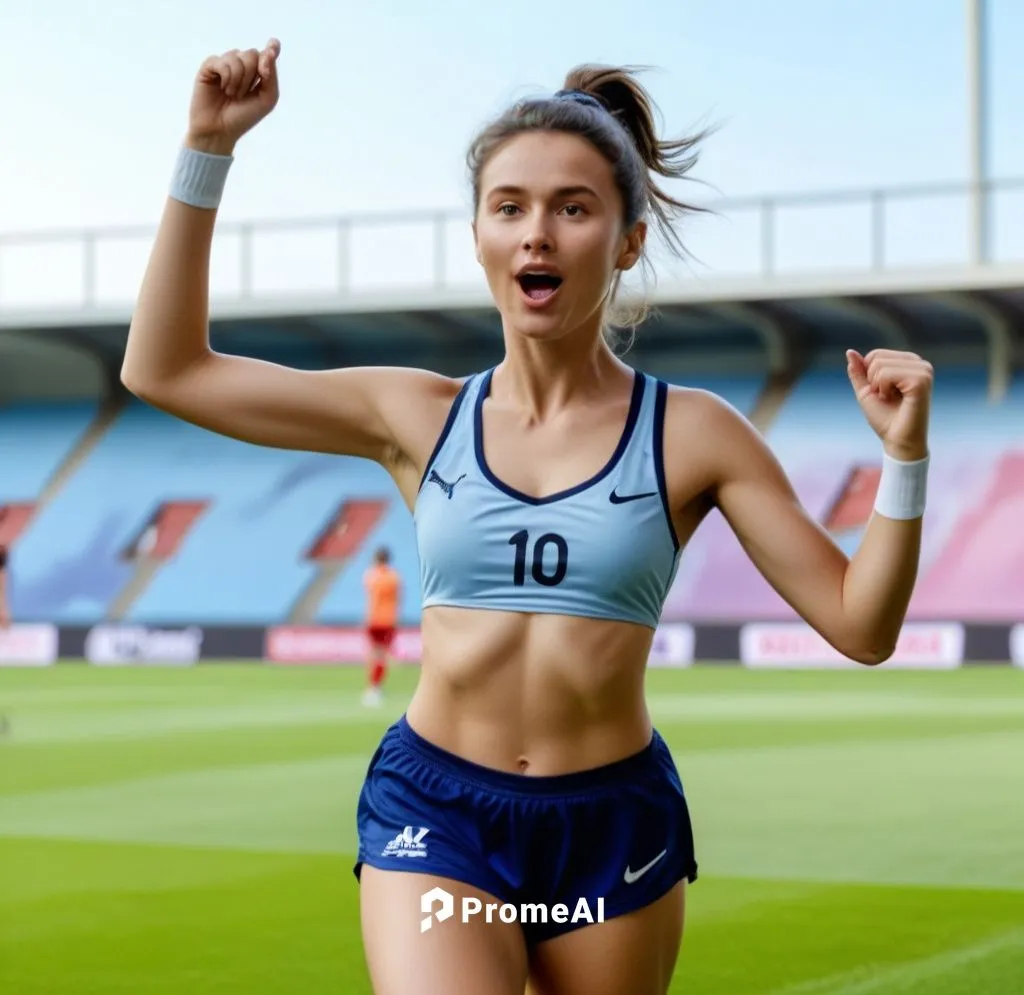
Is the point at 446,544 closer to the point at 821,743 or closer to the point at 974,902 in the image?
the point at 974,902

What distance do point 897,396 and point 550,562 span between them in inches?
27.1

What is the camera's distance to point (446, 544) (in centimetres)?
346

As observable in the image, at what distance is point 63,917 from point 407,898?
500 centimetres

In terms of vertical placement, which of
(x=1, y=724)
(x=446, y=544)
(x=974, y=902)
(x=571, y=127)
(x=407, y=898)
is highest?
(x=571, y=127)

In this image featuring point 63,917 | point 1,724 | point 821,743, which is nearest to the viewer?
point 63,917

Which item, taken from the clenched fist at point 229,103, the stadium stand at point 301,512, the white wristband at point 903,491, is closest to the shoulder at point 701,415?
the white wristband at point 903,491

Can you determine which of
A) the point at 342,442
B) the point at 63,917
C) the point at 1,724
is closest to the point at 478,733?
the point at 342,442

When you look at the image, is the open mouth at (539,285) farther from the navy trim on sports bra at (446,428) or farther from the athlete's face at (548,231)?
the navy trim on sports bra at (446,428)

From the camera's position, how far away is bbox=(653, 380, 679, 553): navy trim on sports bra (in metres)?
3.46

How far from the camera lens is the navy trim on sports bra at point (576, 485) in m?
3.45

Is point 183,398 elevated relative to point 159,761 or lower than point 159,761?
elevated

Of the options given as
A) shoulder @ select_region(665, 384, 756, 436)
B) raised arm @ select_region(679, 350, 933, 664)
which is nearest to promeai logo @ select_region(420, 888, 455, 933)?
raised arm @ select_region(679, 350, 933, 664)

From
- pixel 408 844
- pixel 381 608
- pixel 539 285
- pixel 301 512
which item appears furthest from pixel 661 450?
pixel 301 512

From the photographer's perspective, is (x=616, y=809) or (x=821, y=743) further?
(x=821, y=743)
